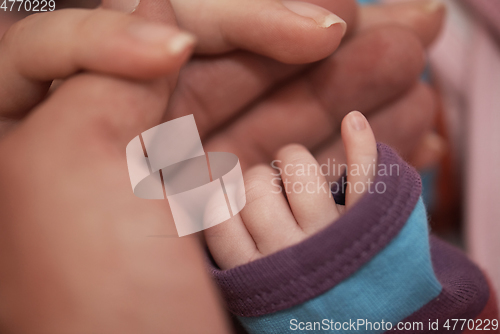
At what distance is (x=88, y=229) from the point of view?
24cm

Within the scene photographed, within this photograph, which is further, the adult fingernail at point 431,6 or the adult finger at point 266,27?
the adult fingernail at point 431,6

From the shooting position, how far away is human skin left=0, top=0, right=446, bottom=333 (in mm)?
240

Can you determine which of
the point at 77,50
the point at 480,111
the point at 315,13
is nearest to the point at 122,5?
the point at 77,50

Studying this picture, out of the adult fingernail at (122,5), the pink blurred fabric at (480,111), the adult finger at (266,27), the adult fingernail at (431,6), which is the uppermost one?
the adult fingernail at (122,5)

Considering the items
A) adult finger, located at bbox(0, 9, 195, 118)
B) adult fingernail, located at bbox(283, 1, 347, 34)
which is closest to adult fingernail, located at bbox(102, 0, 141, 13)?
adult finger, located at bbox(0, 9, 195, 118)

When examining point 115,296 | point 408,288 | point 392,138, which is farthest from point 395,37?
point 115,296

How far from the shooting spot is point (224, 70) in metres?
0.38

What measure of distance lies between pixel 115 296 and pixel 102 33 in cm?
17

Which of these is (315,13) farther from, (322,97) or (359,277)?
(359,277)

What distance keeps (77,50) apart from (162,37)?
64 millimetres

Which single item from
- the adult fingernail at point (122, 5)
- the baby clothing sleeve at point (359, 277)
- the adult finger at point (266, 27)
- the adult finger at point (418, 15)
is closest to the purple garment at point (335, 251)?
the baby clothing sleeve at point (359, 277)

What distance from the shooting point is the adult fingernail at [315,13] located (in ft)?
1.05

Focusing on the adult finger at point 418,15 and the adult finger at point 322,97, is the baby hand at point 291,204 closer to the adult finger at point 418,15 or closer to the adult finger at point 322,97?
the adult finger at point 322,97

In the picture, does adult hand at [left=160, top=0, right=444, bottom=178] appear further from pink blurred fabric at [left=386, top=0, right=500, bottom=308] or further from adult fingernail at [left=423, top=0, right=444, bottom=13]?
pink blurred fabric at [left=386, top=0, right=500, bottom=308]
